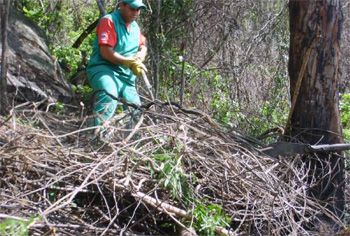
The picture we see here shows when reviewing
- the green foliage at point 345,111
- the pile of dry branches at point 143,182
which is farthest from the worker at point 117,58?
the green foliage at point 345,111

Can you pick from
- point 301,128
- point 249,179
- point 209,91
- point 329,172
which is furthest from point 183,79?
point 249,179

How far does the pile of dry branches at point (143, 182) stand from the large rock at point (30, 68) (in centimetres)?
218

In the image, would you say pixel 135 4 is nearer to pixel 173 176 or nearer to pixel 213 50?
pixel 173 176

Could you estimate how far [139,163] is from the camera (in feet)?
16.0

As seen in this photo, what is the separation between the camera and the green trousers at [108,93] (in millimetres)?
5730

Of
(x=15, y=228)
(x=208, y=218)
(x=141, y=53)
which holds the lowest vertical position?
(x=208, y=218)

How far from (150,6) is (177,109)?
3370 millimetres

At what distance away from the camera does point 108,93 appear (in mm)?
5930

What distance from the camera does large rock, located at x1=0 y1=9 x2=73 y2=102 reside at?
777cm

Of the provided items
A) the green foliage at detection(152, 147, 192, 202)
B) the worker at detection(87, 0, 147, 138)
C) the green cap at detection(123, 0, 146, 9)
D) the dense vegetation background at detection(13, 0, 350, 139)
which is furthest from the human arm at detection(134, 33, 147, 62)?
the dense vegetation background at detection(13, 0, 350, 139)

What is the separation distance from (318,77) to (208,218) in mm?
2210

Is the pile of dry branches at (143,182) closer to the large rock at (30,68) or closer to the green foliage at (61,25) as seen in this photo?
the large rock at (30,68)

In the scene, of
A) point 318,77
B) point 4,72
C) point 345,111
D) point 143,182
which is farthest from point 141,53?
point 345,111

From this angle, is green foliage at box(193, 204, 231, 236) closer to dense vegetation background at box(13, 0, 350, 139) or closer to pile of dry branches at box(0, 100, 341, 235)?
pile of dry branches at box(0, 100, 341, 235)
